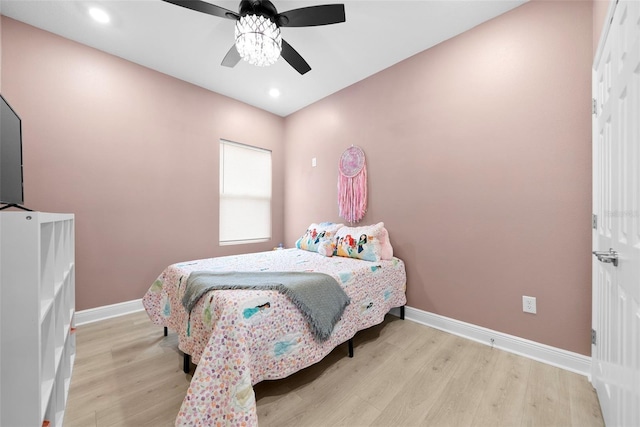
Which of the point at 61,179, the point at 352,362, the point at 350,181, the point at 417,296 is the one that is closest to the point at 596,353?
the point at 417,296

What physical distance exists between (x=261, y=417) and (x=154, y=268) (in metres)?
2.16

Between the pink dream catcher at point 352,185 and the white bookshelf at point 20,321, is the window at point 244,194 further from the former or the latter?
the white bookshelf at point 20,321

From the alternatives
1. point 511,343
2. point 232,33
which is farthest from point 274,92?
point 511,343

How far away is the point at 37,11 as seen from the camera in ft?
6.48

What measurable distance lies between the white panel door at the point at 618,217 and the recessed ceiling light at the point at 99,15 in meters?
3.21

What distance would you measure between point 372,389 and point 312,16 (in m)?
2.49

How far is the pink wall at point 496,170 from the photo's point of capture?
171 centimetres

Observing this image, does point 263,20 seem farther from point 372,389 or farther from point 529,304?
point 529,304

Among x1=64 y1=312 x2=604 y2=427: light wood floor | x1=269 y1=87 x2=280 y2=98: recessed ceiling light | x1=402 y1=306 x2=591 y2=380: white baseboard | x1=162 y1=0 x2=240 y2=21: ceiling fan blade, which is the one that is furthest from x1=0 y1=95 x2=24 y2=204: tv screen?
x1=402 y1=306 x2=591 y2=380: white baseboard

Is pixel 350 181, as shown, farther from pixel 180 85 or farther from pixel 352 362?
pixel 180 85

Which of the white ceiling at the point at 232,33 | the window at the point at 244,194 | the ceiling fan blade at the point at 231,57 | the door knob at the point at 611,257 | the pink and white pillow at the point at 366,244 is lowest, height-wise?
the pink and white pillow at the point at 366,244

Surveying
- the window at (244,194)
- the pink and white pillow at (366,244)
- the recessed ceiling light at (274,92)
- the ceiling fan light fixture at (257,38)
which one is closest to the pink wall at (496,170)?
the pink and white pillow at (366,244)

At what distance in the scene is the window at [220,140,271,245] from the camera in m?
3.40

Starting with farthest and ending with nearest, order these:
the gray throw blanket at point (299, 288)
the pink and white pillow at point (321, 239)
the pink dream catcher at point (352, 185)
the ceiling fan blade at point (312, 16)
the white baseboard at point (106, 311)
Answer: the pink dream catcher at point (352, 185) → the pink and white pillow at point (321, 239) → the white baseboard at point (106, 311) → the ceiling fan blade at point (312, 16) → the gray throw blanket at point (299, 288)
